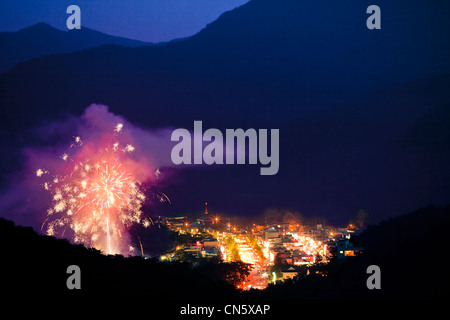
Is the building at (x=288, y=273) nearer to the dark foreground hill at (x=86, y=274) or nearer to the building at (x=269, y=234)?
the dark foreground hill at (x=86, y=274)

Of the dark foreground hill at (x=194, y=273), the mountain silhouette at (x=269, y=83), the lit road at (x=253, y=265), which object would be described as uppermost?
the mountain silhouette at (x=269, y=83)

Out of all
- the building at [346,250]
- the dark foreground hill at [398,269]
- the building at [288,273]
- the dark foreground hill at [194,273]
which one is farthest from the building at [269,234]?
the dark foreground hill at [194,273]

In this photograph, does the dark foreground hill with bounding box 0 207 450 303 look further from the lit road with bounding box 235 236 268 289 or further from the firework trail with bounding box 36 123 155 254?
the firework trail with bounding box 36 123 155 254

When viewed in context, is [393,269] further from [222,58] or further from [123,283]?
[222,58]

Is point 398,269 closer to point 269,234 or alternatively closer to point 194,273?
point 194,273

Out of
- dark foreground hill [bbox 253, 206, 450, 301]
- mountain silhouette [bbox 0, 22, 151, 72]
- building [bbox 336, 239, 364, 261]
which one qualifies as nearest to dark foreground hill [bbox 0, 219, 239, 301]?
dark foreground hill [bbox 253, 206, 450, 301]

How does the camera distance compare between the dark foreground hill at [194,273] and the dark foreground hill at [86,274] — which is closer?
the dark foreground hill at [86,274]
